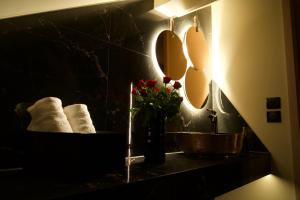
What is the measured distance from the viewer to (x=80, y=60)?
4.17 feet

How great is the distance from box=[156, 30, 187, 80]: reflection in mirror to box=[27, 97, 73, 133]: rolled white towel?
97 centimetres

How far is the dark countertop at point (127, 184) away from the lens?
67 centimetres

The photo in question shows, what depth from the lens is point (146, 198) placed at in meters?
0.82

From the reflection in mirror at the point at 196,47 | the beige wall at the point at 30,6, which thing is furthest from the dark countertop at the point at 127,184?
the reflection in mirror at the point at 196,47

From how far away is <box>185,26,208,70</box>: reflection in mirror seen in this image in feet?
6.80

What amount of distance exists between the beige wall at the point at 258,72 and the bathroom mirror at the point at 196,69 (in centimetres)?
17

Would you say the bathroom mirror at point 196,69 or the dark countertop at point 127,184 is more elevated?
the bathroom mirror at point 196,69

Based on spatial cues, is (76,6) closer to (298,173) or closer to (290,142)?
(290,142)

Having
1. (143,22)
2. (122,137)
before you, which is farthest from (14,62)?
(143,22)

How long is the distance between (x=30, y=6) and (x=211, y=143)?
1213mm

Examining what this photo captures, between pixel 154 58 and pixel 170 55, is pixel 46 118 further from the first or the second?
pixel 170 55

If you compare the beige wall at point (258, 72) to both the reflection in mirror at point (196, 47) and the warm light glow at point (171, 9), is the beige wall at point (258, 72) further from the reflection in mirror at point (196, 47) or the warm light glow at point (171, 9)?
the warm light glow at point (171, 9)

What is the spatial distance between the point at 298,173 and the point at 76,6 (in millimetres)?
1785

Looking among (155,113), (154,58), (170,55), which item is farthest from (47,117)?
(170,55)
